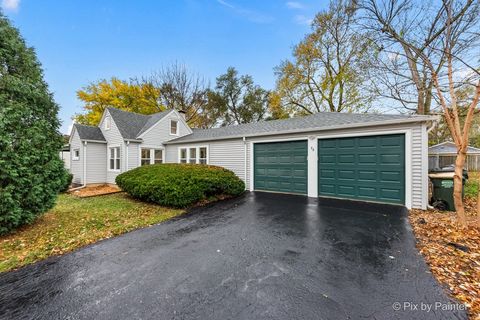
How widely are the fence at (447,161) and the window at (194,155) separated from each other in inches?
491

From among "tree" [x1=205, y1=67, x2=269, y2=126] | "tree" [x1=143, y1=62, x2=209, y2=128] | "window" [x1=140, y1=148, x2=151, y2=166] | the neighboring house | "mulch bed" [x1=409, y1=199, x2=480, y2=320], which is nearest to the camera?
"mulch bed" [x1=409, y1=199, x2=480, y2=320]

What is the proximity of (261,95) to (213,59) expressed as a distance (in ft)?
29.4

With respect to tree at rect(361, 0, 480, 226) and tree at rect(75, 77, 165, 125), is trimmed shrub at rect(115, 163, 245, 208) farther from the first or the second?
tree at rect(75, 77, 165, 125)

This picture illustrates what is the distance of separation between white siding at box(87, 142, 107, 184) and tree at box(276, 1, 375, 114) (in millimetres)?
15911

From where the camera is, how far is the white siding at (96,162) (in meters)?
12.5

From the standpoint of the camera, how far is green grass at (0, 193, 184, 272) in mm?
3727

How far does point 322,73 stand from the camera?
18766 millimetres

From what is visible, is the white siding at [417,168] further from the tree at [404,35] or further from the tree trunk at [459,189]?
the tree trunk at [459,189]

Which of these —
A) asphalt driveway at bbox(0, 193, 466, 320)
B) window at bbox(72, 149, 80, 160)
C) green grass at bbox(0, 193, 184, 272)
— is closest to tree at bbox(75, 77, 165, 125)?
window at bbox(72, 149, 80, 160)

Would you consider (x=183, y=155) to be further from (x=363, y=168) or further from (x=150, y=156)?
(x=363, y=168)

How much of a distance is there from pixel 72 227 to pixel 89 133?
1011 cm

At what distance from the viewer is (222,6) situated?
1146 centimetres

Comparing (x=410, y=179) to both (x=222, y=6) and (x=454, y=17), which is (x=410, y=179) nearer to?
(x=454, y=17)

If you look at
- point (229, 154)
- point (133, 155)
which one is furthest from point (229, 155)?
point (133, 155)
